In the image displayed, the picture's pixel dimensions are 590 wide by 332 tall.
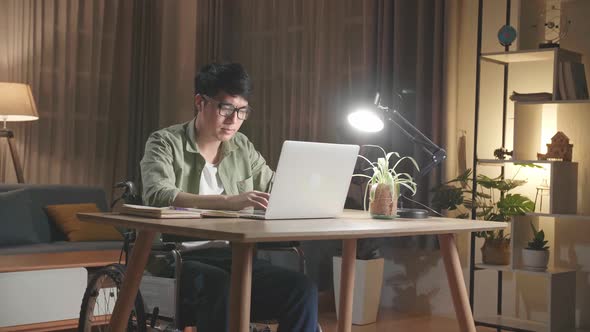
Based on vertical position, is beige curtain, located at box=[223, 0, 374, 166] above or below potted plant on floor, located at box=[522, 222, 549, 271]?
above

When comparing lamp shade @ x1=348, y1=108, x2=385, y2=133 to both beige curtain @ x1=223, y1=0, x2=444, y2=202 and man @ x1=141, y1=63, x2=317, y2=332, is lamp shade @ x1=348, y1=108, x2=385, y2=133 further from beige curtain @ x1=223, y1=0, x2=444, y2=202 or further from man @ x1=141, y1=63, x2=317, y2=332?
beige curtain @ x1=223, y1=0, x2=444, y2=202

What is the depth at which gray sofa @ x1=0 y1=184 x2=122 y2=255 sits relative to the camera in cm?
443

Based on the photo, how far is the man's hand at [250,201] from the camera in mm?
2156

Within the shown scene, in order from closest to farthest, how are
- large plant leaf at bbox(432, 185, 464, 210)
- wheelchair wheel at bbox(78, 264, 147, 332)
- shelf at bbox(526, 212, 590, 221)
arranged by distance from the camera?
wheelchair wheel at bbox(78, 264, 147, 332) < shelf at bbox(526, 212, 590, 221) < large plant leaf at bbox(432, 185, 464, 210)

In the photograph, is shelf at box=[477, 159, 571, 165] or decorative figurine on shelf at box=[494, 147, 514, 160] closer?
shelf at box=[477, 159, 571, 165]

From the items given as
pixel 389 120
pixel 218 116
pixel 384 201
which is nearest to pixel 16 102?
pixel 218 116

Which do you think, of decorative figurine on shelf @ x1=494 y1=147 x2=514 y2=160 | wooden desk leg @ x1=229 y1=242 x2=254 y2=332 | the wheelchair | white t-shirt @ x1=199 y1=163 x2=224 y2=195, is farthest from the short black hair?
decorative figurine on shelf @ x1=494 y1=147 x2=514 y2=160

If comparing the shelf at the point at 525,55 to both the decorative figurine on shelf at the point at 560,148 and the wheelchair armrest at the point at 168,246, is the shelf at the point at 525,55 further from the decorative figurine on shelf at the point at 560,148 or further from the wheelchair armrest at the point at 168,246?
the wheelchair armrest at the point at 168,246

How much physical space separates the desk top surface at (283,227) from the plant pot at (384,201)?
0.07 metres

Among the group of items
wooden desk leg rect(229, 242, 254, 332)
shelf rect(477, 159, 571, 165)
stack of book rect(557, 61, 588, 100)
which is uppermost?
stack of book rect(557, 61, 588, 100)

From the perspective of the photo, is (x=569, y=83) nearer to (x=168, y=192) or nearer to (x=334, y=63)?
(x=334, y=63)

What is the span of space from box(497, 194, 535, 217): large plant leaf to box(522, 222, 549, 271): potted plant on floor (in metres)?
0.12

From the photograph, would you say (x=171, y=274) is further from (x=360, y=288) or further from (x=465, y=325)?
(x=360, y=288)

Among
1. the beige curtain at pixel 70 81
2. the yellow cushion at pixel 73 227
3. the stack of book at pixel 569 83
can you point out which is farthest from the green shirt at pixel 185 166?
the beige curtain at pixel 70 81
